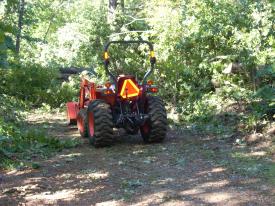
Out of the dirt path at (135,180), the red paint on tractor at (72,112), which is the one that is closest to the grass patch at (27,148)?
the dirt path at (135,180)

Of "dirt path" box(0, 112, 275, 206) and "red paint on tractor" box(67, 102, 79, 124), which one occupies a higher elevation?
"red paint on tractor" box(67, 102, 79, 124)

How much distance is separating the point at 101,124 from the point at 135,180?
2282mm

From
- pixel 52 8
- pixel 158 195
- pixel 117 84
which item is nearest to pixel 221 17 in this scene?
pixel 117 84

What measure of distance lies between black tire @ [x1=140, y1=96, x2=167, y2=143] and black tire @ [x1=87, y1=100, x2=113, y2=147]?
0.78 m

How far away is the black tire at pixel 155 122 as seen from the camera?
27.8 feet

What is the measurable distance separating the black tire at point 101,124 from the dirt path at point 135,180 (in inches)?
6.5

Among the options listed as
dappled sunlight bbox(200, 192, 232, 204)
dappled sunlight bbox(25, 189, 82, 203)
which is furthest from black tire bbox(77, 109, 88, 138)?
dappled sunlight bbox(200, 192, 232, 204)

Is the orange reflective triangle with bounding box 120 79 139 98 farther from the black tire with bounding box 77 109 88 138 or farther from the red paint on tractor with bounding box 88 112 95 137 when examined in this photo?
the black tire with bounding box 77 109 88 138

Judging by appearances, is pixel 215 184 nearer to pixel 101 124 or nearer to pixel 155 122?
pixel 155 122

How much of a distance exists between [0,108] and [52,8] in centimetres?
2830

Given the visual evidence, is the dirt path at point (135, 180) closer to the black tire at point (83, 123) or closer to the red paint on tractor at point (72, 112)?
the black tire at point (83, 123)

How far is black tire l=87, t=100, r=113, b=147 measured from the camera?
26.9 ft

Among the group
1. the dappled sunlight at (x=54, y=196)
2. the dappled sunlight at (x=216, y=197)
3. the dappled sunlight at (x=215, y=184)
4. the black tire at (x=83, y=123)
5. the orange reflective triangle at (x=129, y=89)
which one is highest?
the orange reflective triangle at (x=129, y=89)

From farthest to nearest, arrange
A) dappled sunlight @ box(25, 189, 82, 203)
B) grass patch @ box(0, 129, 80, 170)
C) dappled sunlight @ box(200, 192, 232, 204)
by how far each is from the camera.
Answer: grass patch @ box(0, 129, 80, 170), dappled sunlight @ box(25, 189, 82, 203), dappled sunlight @ box(200, 192, 232, 204)
